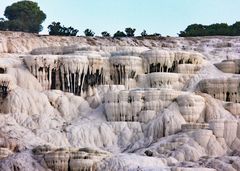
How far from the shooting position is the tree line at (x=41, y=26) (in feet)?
230

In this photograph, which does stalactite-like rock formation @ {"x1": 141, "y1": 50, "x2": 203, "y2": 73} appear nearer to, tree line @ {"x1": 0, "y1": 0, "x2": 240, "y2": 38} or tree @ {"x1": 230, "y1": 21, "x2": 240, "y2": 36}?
tree line @ {"x1": 0, "y1": 0, "x2": 240, "y2": 38}

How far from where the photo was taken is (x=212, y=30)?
233 feet

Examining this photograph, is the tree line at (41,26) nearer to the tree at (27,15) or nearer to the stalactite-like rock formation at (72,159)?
the tree at (27,15)

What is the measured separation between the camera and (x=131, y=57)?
161 ft

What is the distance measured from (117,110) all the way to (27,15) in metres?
35.5

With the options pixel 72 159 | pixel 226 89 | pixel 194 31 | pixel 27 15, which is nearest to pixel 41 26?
pixel 27 15

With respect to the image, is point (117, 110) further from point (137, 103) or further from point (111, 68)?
point (111, 68)

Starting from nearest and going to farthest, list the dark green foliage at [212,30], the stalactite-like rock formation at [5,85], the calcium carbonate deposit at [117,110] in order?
the calcium carbonate deposit at [117,110] → the stalactite-like rock formation at [5,85] → the dark green foliage at [212,30]

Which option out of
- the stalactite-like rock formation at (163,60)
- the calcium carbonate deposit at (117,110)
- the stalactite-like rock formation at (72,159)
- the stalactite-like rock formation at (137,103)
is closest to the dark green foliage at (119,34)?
the calcium carbonate deposit at (117,110)

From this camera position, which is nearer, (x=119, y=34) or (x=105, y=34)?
(x=119, y=34)

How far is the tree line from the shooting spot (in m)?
70.1

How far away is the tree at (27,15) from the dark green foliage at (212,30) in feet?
40.1

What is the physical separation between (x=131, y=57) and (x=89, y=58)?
84.7 inches

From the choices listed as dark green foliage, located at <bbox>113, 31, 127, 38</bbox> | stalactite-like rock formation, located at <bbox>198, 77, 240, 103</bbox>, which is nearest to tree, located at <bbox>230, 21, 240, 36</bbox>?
dark green foliage, located at <bbox>113, 31, 127, 38</bbox>
